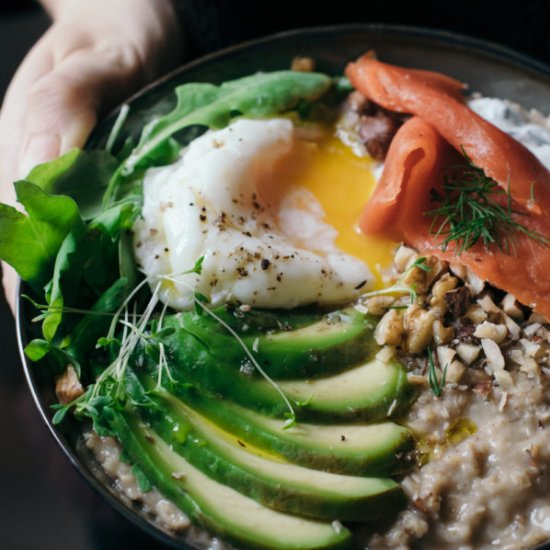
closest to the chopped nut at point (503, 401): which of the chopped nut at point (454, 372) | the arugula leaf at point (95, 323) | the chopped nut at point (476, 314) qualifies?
the chopped nut at point (454, 372)

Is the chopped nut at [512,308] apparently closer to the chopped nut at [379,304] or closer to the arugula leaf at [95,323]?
the chopped nut at [379,304]

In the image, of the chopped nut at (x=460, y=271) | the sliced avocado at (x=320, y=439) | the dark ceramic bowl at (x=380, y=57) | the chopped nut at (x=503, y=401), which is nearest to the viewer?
the sliced avocado at (x=320, y=439)

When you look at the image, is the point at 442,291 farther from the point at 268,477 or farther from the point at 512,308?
the point at 268,477

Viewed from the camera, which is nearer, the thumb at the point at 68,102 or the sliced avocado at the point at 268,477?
the sliced avocado at the point at 268,477

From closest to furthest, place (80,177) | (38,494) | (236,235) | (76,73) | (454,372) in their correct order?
1. (454,372)
2. (236,235)
3. (80,177)
4. (38,494)
5. (76,73)

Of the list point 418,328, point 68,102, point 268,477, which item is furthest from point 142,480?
point 68,102

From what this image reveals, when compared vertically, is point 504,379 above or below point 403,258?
below

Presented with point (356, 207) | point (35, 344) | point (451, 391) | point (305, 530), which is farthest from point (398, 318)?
point (35, 344)
